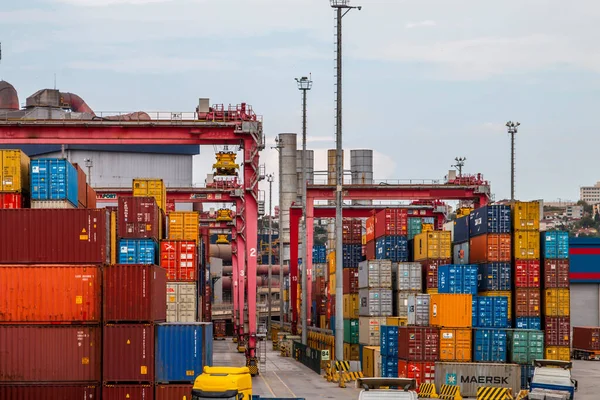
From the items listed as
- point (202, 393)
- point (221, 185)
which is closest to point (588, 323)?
point (221, 185)

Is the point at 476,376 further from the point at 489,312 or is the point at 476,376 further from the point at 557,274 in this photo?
the point at 557,274

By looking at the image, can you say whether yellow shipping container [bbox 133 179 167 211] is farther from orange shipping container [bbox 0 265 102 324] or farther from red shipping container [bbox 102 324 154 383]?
red shipping container [bbox 102 324 154 383]

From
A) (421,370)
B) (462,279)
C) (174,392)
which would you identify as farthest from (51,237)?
(462,279)

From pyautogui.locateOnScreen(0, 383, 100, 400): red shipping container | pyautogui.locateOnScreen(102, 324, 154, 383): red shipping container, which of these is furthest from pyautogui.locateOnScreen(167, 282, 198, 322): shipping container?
pyautogui.locateOnScreen(0, 383, 100, 400): red shipping container

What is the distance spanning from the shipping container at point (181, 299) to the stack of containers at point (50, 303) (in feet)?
63.2

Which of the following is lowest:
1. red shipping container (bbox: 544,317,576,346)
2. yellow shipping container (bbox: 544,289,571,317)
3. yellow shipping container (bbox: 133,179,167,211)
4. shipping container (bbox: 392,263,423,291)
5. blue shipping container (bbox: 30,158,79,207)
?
red shipping container (bbox: 544,317,576,346)

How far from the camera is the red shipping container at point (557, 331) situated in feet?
174

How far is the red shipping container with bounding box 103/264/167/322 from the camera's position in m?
35.3

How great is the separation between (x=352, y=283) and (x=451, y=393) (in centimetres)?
2439

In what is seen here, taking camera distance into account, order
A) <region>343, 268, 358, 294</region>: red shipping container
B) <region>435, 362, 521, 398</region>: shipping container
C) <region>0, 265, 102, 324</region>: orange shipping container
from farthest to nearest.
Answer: <region>343, 268, 358, 294</region>: red shipping container < <region>435, 362, 521, 398</region>: shipping container < <region>0, 265, 102, 324</region>: orange shipping container

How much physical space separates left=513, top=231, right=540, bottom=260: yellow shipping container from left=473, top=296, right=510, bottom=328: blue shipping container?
380 cm

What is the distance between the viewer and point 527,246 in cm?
5466

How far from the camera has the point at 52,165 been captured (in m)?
39.0

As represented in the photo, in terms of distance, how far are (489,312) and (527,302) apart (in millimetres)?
3617
